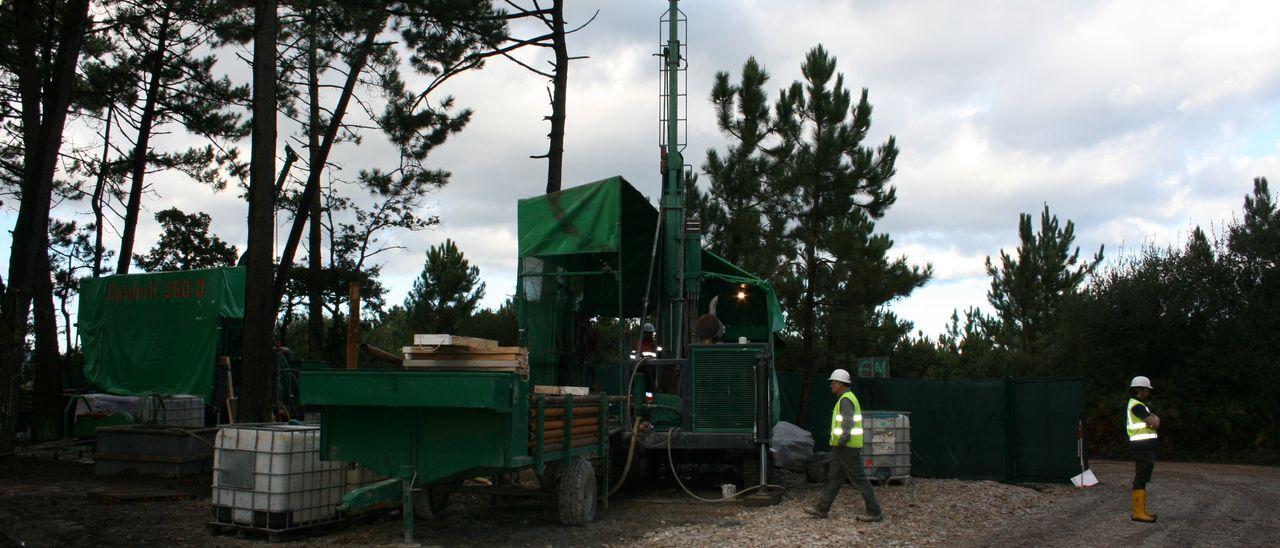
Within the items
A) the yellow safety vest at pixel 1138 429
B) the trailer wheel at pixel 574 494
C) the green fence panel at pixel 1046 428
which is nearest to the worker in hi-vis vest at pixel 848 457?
the trailer wheel at pixel 574 494

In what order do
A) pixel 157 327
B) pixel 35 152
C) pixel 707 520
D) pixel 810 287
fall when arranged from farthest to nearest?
pixel 810 287 < pixel 157 327 < pixel 35 152 < pixel 707 520


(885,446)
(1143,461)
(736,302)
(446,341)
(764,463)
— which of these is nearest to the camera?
(446,341)

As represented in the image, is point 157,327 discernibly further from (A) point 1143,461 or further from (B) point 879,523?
(A) point 1143,461

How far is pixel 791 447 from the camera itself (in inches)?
584

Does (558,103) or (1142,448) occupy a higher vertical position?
(558,103)

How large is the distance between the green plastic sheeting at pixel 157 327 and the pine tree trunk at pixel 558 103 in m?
6.72

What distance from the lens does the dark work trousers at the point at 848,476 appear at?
10859 mm

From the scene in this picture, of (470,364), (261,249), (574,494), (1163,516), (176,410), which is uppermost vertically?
(261,249)

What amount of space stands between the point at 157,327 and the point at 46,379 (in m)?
2.33

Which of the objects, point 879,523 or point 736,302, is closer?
point 879,523

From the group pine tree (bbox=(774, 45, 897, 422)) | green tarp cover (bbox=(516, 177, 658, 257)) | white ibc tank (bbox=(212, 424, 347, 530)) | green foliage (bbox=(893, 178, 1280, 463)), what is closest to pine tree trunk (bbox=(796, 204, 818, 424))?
pine tree (bbox=(774, 45, 897, 422))

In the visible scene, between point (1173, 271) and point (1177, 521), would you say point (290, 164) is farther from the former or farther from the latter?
point (1173, 271)

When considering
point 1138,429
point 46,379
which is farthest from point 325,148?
point 1138,429

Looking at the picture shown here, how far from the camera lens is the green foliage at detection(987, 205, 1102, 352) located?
1352 inches
